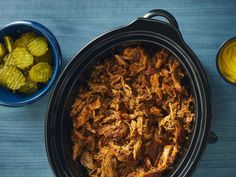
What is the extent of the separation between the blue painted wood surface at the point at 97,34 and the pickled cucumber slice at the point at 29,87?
0.19ft

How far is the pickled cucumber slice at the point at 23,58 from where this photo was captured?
55.1 inches

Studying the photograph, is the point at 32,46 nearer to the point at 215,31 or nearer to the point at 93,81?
the point at 93,81

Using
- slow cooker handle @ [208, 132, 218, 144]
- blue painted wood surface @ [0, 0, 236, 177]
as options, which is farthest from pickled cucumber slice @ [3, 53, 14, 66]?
slow cooker handle @ [208, 132, 218, 144]

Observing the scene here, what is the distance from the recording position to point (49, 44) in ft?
4.64

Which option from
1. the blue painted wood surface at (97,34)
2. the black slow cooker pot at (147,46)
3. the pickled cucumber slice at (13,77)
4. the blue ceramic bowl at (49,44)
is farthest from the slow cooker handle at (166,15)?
the pickled cucumber slice at (13,77)

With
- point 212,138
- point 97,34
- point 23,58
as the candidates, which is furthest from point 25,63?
point 212,138

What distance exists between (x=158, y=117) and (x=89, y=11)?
358 millimetres

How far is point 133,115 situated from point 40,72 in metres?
0.27

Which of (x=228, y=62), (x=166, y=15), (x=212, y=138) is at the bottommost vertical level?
(x=212, y=138)

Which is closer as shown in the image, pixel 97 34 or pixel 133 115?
pixel 133 115

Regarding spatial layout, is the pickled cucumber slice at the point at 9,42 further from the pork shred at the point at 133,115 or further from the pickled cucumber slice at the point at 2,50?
the pork shred at the point at 133,115

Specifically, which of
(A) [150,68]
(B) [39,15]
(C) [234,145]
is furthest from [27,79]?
(C) [234,145]

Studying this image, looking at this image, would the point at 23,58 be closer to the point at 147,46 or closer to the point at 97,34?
the point at 97,34

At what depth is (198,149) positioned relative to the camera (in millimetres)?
1300
